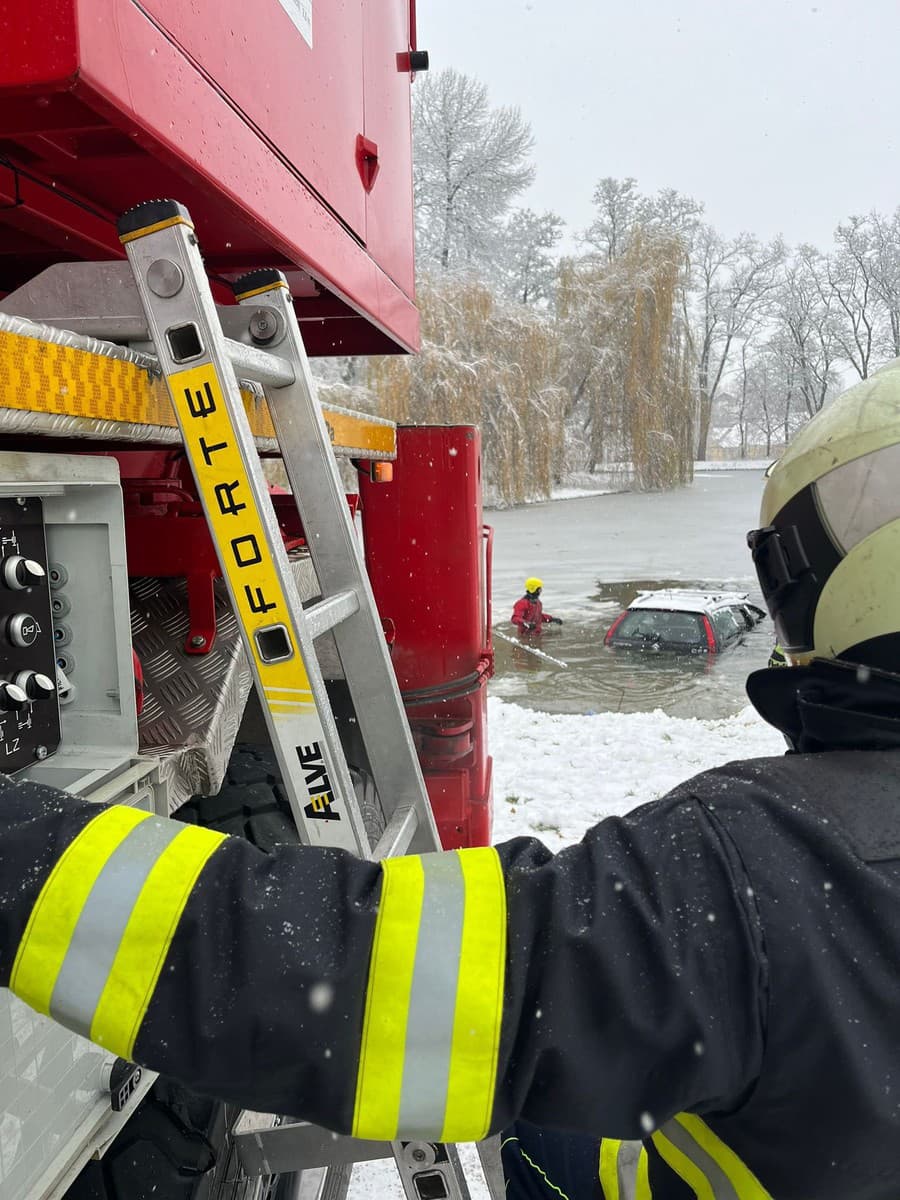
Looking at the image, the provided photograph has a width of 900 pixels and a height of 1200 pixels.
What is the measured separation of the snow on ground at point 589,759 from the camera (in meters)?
6.23

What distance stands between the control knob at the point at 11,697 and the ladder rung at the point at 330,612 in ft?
1.59

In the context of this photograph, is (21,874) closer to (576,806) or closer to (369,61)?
(369,61)

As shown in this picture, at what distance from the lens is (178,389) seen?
156 cm

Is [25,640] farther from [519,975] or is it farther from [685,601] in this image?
[685,601]

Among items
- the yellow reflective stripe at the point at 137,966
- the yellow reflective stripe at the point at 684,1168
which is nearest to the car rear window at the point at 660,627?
the yellow reflective stripe at the point at 684,1168

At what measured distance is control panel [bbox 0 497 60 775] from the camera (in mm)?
1323

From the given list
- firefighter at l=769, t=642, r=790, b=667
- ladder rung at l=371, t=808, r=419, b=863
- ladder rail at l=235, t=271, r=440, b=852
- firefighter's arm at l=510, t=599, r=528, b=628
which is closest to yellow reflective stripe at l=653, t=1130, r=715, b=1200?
firefighter at l=769, t=642, r=790, b=667

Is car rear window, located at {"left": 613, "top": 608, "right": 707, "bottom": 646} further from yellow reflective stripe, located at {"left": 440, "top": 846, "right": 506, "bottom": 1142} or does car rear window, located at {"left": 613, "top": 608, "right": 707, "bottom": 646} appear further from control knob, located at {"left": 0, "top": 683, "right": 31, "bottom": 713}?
yellow reflective stripe, located at {"left": 440, "top": 846, "right": 506, "bottom": 1142}

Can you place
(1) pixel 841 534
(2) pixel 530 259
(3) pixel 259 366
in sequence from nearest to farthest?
(1) pixel 841 534 → (3) pixel 259 366 → (2) pixel 530 259

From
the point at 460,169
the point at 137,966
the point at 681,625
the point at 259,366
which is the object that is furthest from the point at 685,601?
the point at 460,169

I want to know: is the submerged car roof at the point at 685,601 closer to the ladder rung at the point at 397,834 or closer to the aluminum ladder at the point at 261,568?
the ladder rung at the point at 397,834

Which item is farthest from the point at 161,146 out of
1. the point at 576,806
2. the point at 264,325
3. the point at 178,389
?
the point at 576,806

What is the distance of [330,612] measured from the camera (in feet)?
5.89

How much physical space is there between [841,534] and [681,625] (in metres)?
13.1
